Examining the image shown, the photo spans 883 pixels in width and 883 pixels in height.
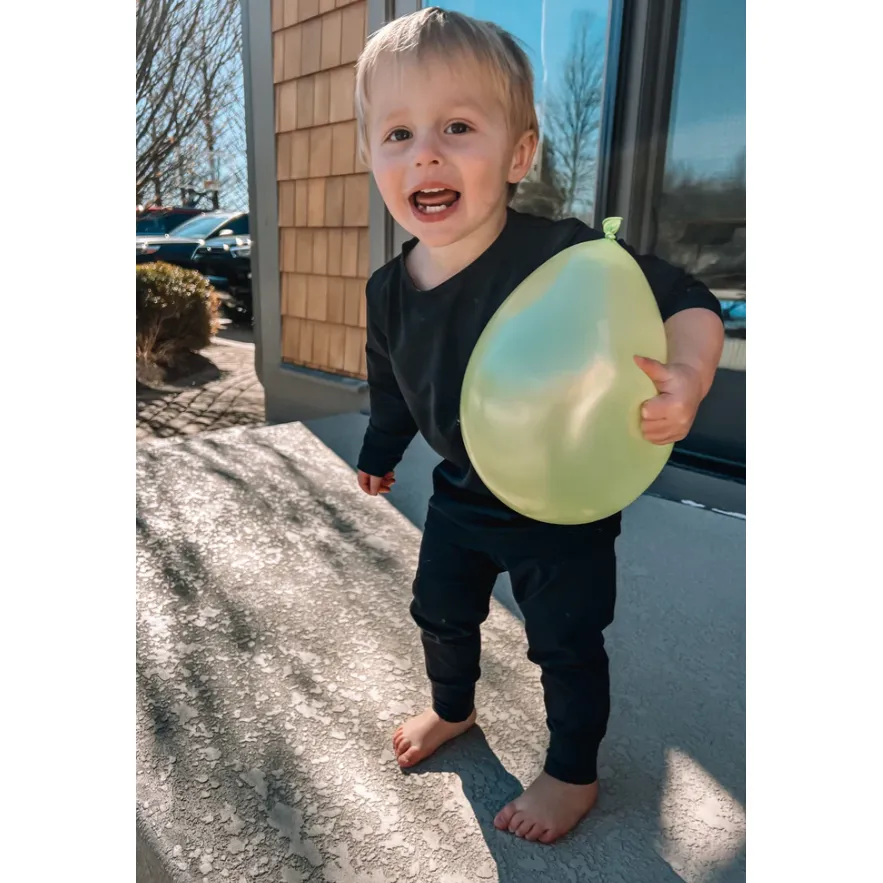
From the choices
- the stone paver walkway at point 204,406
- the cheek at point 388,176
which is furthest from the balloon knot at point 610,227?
the stone paver walkway at point 204,406

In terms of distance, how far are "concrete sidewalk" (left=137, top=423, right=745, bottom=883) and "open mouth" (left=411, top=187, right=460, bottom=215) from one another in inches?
37.8

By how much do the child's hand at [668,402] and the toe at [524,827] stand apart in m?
0.67

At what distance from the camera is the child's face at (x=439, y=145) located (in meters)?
0.95

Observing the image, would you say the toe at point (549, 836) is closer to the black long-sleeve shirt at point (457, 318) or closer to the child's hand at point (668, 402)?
the black long-sleeve shirt at point (457, 318)

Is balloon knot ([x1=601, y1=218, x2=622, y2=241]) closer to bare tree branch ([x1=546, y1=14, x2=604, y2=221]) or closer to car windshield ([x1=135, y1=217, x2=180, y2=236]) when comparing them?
bare tree branch ([x1=546, y1=14, x2=604, y2=221])

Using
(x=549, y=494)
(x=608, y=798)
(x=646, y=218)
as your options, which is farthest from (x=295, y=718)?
(x=646, y=218)

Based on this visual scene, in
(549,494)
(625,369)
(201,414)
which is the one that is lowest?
(201,414)

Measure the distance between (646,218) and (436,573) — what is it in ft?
6.71

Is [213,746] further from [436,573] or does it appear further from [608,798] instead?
[608,798]

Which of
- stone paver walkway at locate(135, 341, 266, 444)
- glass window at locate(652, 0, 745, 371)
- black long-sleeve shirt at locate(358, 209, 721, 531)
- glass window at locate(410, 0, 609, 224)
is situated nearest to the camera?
black long-sleeve shirt at locate(358, 209, 721, 531)

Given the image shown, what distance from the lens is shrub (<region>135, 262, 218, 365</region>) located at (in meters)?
6.30

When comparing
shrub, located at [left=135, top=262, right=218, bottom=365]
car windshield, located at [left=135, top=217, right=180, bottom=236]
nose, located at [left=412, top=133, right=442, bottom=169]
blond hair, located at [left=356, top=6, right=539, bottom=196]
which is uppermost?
car windshield, located at [left=135, top=217, right=180, bottom=236]

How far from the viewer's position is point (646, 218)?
2.76m

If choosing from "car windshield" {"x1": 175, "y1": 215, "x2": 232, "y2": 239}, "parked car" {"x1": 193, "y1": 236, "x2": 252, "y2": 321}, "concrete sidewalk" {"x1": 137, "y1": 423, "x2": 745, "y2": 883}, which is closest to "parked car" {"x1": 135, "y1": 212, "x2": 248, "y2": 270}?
"car windshield" {"x1": 175, "y1": 215, "x2": 232, "y2": 239}
